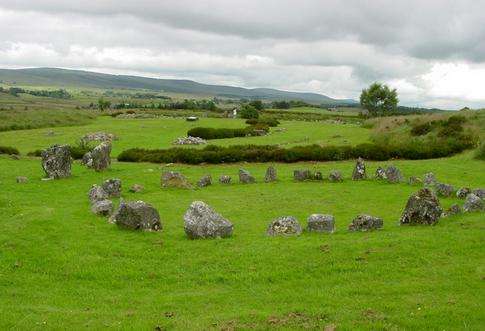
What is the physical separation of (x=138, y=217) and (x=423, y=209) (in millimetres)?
11227

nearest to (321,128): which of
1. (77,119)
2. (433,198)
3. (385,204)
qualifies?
(77,119)

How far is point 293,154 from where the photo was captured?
47125 mm

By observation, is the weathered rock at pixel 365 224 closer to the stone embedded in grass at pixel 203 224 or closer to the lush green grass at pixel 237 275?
the lush green grass at pixel 237 275

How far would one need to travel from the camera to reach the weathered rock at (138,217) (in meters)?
21.2

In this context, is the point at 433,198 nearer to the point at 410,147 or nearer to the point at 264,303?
the point at 264,303

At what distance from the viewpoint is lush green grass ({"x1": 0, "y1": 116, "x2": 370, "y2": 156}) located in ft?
201

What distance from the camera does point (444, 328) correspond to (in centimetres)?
1180

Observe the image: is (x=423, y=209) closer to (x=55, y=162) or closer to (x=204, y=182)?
(x=204, y=182)

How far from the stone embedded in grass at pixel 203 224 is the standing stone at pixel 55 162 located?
61.2 feet

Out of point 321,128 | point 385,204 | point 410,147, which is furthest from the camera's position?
point 321,128

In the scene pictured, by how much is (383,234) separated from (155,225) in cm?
873

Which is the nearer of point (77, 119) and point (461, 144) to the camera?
point (461, 144)

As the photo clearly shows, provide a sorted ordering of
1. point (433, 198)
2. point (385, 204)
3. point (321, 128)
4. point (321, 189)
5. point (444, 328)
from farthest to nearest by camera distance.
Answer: point (321, 128) < point (321, 189) < point (385, 204) < point (433, 198) < point (444, 328)

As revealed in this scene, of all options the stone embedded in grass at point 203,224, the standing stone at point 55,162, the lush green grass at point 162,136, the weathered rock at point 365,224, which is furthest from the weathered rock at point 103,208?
the lush green grass at point 162,136
